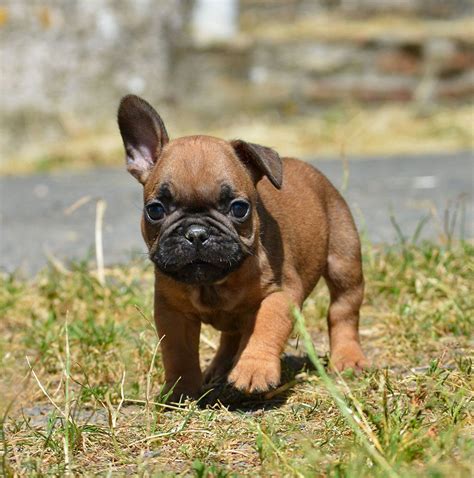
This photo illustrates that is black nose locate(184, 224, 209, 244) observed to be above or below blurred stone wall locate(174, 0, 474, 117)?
above

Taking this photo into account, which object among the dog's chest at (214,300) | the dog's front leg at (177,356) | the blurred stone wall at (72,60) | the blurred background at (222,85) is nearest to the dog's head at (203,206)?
the dog's chest at (214,300)

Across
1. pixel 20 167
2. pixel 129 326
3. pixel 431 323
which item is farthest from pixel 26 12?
pixel 431 323

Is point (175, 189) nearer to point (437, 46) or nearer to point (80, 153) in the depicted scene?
point (80, 153)

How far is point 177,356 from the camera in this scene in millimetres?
4160

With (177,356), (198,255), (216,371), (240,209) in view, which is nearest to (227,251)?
(198,255)

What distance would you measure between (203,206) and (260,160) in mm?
350

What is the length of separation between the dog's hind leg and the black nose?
3.84ft

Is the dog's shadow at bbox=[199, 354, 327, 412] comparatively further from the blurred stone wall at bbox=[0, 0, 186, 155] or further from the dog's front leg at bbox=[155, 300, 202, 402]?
the blurred stone wall at bbox=[0, 0, 186, 155]

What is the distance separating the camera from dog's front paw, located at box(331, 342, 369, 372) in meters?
4.48

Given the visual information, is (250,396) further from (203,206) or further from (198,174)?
(198,174)

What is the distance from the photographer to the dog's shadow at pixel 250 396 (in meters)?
3.99

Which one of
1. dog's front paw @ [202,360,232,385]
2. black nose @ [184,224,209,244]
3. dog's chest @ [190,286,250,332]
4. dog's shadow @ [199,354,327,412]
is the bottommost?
dog's front paw @ [202,360,232,385]

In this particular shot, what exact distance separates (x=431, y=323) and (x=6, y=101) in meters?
8.51

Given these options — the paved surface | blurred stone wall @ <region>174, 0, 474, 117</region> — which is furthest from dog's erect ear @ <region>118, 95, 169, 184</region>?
blurred stone wall @ <region>174, 0, 474, 117</region>
